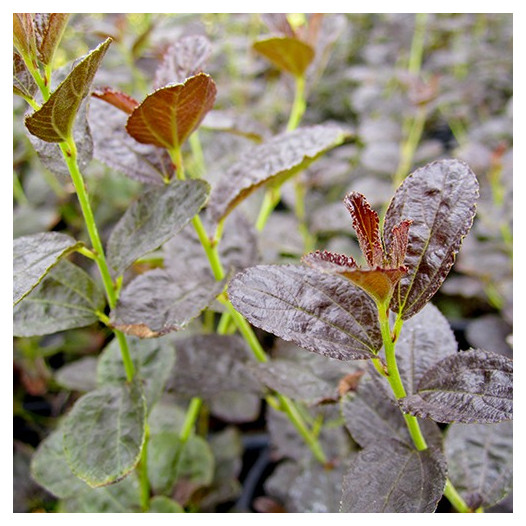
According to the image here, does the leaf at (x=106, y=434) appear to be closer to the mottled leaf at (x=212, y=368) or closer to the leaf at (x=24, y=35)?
the mottled leaf at (x=212, y=368)

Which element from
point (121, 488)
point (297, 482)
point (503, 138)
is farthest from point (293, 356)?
point (503, 138)

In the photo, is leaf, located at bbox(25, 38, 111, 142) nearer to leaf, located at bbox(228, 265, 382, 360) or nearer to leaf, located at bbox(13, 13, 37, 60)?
leaf, located at bbox(13, 13, 37, 60)

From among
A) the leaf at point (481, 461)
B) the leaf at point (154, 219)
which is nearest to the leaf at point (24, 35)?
the leaf at point (154, 219)

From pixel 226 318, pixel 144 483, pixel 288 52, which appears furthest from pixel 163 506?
pixel 288 52

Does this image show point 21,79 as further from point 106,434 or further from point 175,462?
point 175,462

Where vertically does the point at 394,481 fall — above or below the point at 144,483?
above

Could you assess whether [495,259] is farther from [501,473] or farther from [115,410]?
[115,410]

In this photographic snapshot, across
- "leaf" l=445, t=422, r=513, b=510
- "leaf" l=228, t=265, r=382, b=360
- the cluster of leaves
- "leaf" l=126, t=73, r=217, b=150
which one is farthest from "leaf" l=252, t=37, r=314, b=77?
"leaf" l=445, t=422, r=513, b=510
